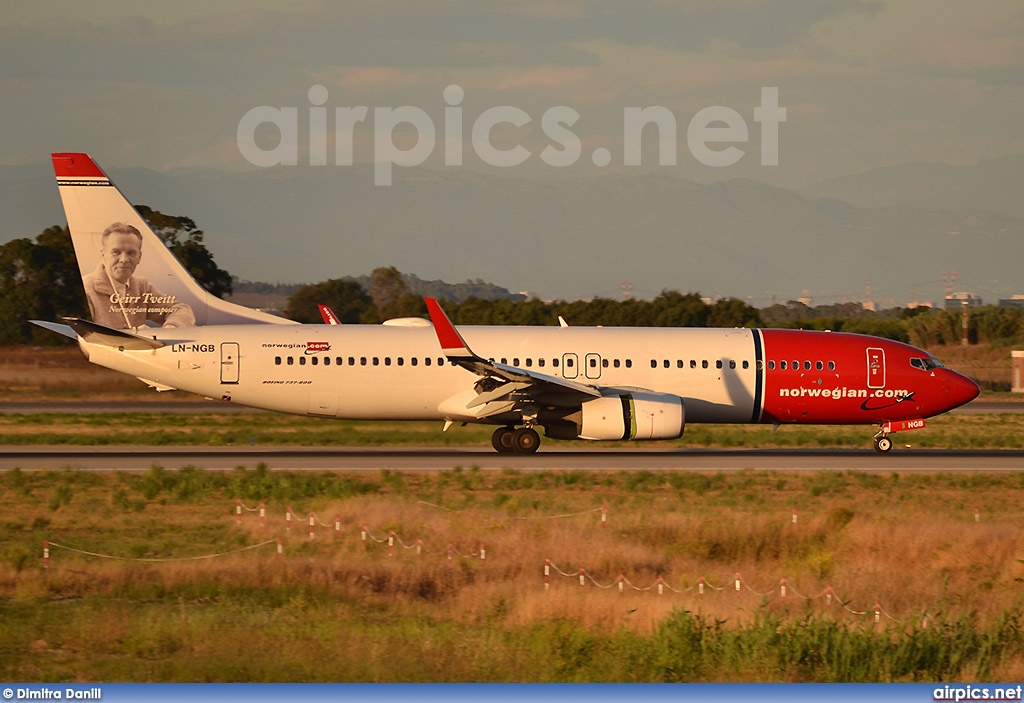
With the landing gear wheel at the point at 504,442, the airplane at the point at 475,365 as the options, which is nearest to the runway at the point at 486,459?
the landing gear wheel at the point at 504,442

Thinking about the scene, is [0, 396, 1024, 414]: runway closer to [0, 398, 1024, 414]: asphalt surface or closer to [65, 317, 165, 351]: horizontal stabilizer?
[0, 398, 1024, 414]: asphalt surface

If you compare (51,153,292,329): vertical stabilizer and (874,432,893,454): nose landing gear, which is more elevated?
(51,153,292,329): vertical stabilizer

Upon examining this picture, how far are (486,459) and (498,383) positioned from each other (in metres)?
1.79

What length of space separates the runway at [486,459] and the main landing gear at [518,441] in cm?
23

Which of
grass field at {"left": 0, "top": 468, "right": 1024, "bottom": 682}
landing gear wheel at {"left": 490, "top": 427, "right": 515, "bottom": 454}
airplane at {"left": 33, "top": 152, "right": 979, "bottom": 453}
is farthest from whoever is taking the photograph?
landing gear wheel at {"left": 490, "top": 427, "right": 515, "bottom": 454}

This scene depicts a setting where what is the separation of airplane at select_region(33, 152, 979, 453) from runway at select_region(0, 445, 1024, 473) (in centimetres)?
85

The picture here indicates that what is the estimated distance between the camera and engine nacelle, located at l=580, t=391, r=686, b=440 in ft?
87.8

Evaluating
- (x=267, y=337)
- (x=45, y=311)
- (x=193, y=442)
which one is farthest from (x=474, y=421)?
(x=45, y=311)

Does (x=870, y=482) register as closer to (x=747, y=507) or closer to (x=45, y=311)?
(x=747, y=507)

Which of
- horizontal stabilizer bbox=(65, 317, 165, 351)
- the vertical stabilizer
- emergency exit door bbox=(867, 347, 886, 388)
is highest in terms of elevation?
the vertical stabilizer

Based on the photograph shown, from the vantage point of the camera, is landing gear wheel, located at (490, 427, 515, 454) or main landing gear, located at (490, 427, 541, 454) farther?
landing gear wheel, located at (490, 427, 515, 454)

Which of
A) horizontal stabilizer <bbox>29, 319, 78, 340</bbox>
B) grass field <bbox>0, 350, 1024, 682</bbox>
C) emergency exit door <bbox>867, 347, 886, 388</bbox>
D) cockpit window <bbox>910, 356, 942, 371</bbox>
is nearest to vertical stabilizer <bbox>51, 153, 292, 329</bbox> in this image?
horizontal stabilizer <bbox>29, 319, 78, 340</bbox>

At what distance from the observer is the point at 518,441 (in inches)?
1121

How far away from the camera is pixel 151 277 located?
30469 mm
